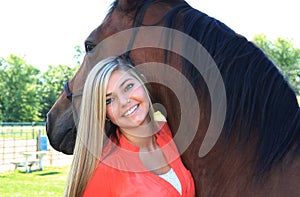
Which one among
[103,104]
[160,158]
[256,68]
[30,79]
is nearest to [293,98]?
[256,68]

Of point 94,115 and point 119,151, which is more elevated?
point 94,115

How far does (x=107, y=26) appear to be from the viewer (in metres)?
2.37

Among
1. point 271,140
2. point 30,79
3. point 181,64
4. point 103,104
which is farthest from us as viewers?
point 30,79

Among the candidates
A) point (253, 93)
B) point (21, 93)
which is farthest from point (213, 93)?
point (21, 93)

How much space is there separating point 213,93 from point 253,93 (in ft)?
0.64

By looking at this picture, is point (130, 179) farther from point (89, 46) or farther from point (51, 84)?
point (51, 84)

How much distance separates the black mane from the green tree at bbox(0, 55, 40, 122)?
50.4 meters

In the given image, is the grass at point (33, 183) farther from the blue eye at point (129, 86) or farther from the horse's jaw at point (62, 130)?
the blue eye at point (129, 86)

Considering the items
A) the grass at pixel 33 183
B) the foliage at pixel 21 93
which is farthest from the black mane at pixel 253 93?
the foliage at pixel 21 93

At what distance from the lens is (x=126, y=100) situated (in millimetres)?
2289

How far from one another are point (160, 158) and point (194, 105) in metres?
0.47

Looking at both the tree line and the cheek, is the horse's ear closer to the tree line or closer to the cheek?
the cheek

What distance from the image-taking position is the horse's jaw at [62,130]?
99.3 inches

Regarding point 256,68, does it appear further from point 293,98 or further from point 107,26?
point 107,26
